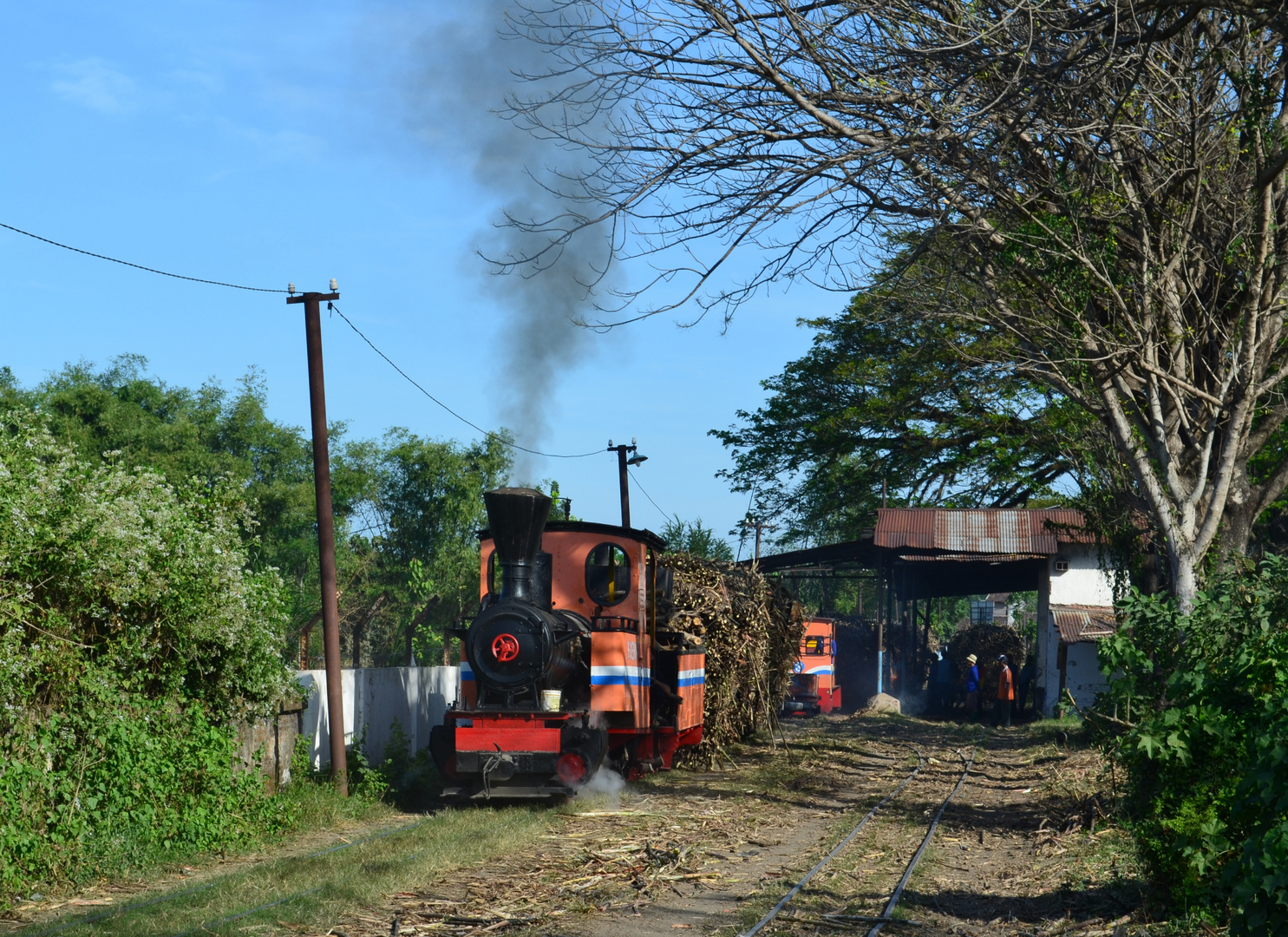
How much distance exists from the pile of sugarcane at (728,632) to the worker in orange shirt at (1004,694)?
29.1ft

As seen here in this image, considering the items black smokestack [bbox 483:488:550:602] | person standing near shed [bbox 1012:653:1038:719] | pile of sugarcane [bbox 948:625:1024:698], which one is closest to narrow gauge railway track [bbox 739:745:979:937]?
black smokestack [bbox 483:488:550:602]

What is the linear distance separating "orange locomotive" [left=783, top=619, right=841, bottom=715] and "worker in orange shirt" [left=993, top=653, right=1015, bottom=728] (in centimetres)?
507

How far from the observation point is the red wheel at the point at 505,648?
11625 millimetres

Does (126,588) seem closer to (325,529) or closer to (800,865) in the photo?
(325,529)

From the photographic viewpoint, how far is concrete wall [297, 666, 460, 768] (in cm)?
1301

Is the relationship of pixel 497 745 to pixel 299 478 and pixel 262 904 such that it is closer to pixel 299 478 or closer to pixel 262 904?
pixel 262 904

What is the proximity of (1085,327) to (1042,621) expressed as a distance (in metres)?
20.8

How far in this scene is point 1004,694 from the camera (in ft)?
87.5

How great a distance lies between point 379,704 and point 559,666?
3.94m

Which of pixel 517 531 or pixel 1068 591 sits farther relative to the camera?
pixel 1068 591

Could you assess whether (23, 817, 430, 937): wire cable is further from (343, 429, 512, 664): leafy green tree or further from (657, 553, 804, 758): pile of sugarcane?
(343, 429, 512, 664): leafy green tree

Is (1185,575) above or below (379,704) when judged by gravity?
above

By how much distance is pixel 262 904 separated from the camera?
7.50 m

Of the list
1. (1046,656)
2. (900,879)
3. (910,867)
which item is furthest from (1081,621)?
(900,879)
